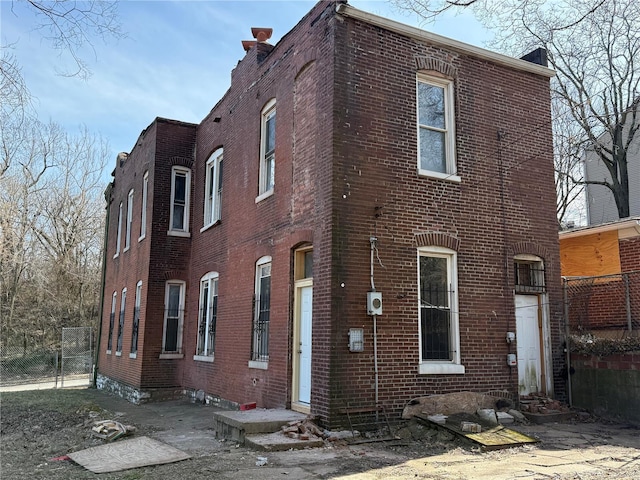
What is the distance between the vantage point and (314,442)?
8094 mm

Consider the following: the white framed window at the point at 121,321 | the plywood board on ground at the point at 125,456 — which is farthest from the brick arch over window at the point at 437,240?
the white framed window at the point at 121,321

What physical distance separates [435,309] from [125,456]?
5.55 metres

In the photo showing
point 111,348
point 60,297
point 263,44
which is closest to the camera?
point 263,44

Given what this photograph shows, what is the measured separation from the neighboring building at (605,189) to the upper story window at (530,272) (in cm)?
1286

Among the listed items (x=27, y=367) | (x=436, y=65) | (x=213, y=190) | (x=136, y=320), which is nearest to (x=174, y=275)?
(x=136, y=320)

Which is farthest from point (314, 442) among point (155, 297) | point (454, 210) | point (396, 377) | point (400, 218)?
point (155, 297)

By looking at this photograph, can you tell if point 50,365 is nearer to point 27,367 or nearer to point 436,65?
point 27,367

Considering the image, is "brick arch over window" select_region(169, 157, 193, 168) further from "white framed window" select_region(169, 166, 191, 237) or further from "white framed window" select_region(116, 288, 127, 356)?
"white framed window" select_region(116, 288, 127, 356)

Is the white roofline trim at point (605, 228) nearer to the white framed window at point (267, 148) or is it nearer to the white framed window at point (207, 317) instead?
the white framed window at point (267, 148)

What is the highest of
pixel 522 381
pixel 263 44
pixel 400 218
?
pixel 263 44

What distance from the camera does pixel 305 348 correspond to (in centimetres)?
997

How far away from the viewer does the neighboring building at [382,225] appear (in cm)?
925

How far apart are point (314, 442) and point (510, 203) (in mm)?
6218

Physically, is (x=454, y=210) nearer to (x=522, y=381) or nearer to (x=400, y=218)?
(x=400, y=218)
